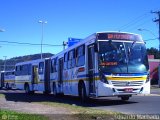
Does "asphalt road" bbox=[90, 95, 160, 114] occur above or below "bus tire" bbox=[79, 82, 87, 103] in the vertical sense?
below

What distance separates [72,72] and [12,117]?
39.0ft

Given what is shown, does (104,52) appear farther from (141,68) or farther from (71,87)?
(71,87)

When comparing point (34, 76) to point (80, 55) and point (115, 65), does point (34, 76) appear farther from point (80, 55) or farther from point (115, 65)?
point (115, 65)

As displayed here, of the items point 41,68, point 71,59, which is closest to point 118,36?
point 71,59

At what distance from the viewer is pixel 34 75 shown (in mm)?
37844

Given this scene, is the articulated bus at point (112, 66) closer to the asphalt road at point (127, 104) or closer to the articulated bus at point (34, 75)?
the asphalt road at point (127, 104)

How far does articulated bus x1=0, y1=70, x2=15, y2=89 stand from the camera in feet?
193

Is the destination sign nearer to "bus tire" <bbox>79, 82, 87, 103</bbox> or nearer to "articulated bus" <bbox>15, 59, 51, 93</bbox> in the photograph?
"bus tire" <bbox>79, 82, 87, 103</bbox>

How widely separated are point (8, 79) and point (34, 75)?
25.2m

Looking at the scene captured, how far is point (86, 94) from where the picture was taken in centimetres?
2164

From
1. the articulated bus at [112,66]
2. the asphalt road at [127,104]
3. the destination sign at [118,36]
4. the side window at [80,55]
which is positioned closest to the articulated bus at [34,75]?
the asphalt road at [127,104]

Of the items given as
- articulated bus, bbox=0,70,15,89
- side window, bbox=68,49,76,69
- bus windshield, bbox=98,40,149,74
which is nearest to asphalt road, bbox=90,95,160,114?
bus windshield, bbox=98,40,149,74

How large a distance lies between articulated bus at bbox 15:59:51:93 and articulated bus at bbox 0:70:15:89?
1517cm

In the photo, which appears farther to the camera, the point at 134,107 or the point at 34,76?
the point at 34,76
